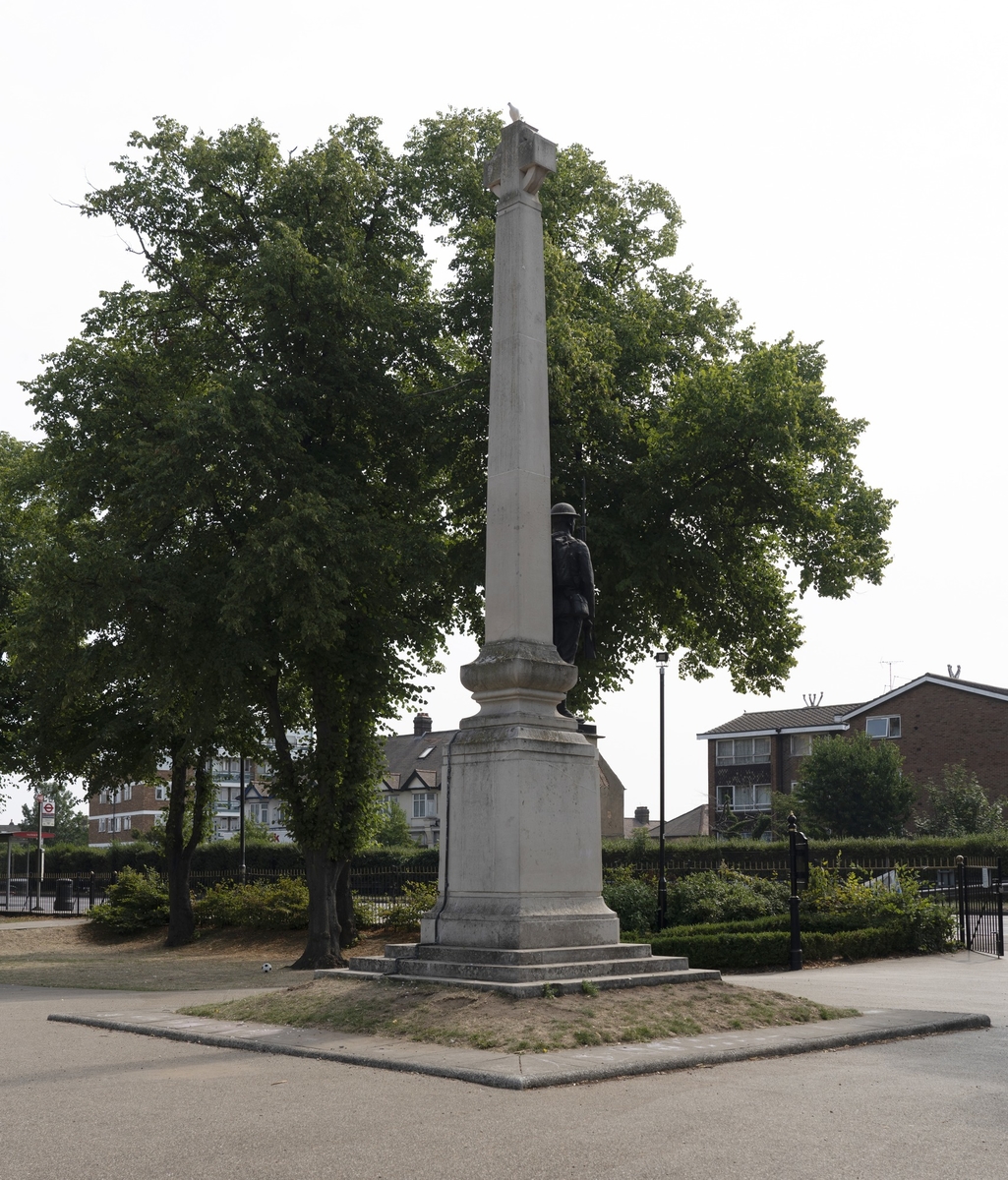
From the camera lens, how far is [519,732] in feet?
38.5

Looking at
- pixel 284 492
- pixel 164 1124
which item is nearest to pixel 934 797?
pixel 284 492

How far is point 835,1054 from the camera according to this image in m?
9.55

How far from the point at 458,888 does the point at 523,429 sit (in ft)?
15.4

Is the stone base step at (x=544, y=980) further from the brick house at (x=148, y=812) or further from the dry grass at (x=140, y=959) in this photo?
the brick house at (x=148, y=812)

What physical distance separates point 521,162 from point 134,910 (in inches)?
928

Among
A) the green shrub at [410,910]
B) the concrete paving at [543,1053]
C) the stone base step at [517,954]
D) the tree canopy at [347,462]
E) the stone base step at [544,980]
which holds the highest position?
the tree canopy at [347,462]

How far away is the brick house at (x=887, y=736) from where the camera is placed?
57.0 m

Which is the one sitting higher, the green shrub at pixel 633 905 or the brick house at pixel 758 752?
the brick house at pixel 758 752

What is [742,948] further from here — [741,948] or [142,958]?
[142,958]

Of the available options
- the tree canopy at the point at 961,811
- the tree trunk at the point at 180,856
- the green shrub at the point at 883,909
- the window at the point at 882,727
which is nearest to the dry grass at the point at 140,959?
the tree trunk at the point at 180,856

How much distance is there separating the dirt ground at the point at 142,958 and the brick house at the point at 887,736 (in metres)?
36.7

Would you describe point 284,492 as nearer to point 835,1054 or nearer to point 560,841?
point 560,841

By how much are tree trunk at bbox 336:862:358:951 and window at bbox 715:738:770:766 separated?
4559 centimetres

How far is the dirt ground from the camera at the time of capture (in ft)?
62.5
